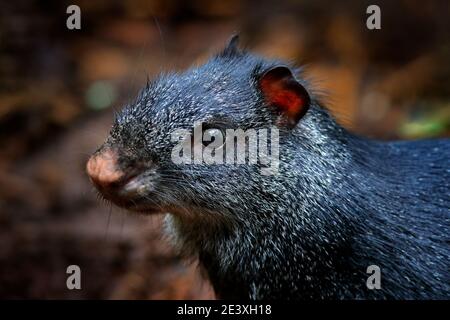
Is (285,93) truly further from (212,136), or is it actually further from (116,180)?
(116,180)

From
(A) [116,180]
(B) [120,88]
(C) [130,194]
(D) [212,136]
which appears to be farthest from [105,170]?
(B) [120,88]

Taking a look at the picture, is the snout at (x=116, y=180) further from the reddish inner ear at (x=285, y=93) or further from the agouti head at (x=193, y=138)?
the reddish inner ear at (x=285, y=93)

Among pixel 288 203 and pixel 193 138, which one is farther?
pixel 288 203

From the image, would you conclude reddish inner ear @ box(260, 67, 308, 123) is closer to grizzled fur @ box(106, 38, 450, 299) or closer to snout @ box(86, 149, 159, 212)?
grizzled fur @ box(106, 38, 450, 299)

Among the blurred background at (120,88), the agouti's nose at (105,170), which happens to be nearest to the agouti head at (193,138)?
the agouti's nose at (105,170)

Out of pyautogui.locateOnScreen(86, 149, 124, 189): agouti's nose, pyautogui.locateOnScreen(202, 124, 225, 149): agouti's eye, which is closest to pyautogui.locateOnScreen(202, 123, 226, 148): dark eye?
pyautogui.locateOnScreen(202, 124, 225, 149): agouti's eye

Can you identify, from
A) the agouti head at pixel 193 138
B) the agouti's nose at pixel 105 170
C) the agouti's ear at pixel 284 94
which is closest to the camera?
the agouti's nose at pixel 105 170
